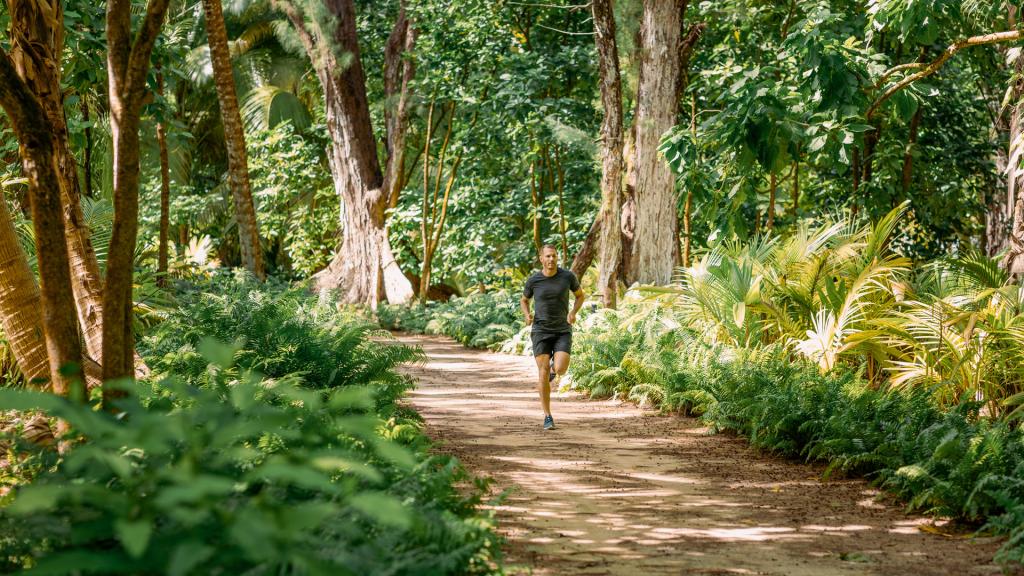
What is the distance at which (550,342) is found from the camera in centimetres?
974

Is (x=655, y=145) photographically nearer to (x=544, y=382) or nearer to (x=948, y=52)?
(x=948, y=52)

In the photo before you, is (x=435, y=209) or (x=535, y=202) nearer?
(x=535, y=202)

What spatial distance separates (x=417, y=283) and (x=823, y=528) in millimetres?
20342

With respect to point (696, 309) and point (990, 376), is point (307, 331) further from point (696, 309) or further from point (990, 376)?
point (990, 376)

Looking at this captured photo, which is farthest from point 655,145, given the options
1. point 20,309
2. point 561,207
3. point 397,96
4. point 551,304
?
→ point 397,96

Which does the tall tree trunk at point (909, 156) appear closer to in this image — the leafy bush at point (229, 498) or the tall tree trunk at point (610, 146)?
the tall tree trunk at point (610, 146)

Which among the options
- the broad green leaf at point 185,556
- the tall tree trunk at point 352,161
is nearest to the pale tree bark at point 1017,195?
the broad green leaf at point 185,556

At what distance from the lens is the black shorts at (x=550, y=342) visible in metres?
9.68

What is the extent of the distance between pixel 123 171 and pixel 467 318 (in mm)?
13909

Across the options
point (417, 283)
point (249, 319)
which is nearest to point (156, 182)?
point (417, 283)

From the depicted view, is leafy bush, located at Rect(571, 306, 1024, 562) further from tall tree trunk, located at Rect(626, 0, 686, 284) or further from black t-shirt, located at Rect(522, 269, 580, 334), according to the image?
tall tree trunk, located at Rect(626, 0, 686, 284)

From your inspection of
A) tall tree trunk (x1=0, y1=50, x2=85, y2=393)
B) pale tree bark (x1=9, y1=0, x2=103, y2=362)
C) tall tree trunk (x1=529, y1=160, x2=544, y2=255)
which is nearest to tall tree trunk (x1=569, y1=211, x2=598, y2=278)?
tall tree trunk (x1=529, y1=160, x2=544, y2=255)

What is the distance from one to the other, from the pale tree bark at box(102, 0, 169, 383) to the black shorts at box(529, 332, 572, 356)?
514 cm

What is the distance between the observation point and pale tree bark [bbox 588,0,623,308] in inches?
552
